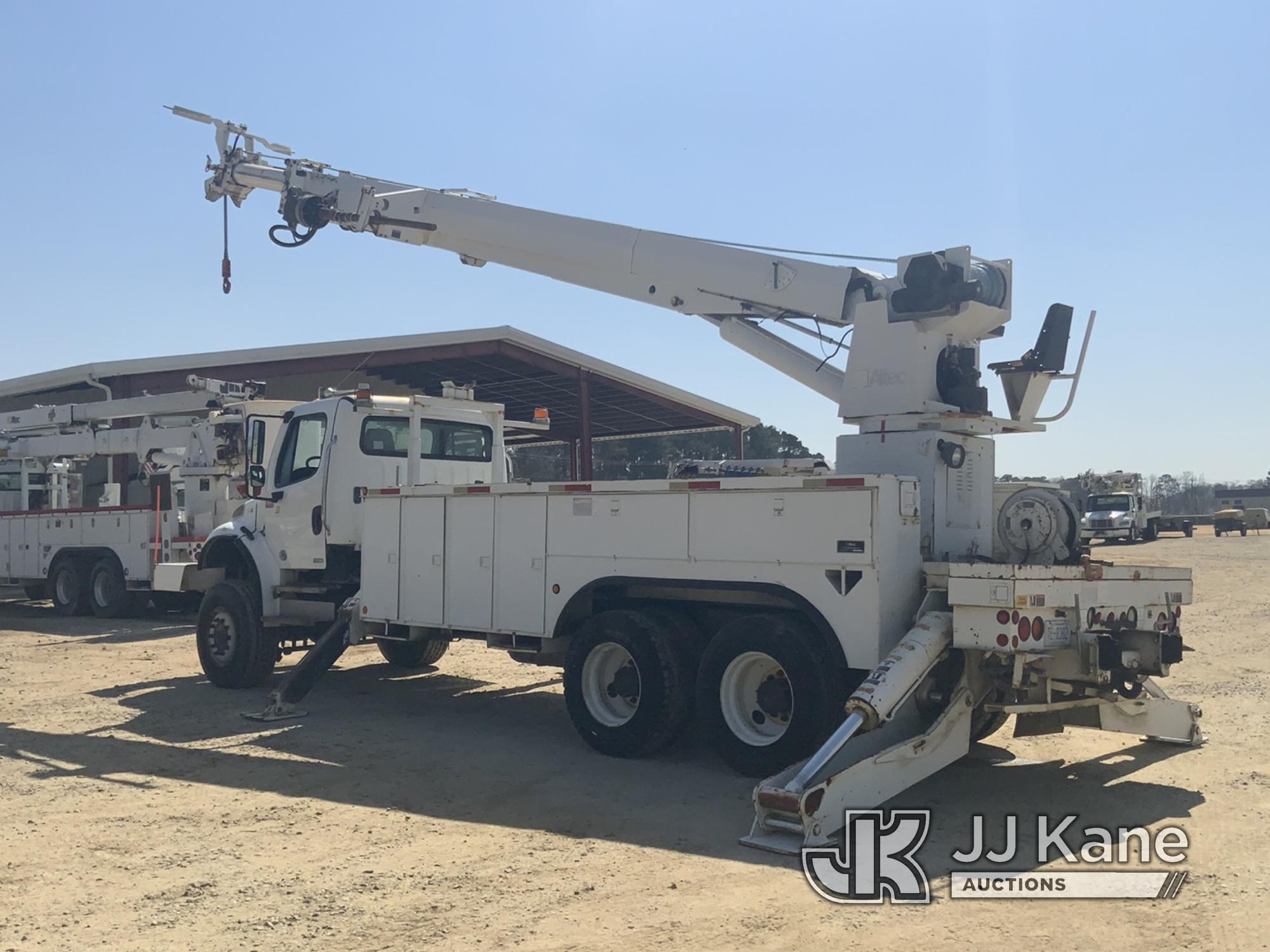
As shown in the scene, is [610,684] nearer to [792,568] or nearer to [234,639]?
[792,568]

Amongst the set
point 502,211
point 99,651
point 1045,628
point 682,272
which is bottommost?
point 99,651

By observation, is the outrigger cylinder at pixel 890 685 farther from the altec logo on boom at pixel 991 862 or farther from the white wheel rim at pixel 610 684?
the white wheel rim at pixel 610 684

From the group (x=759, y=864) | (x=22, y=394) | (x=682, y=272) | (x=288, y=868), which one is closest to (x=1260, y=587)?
(x=682, y=272)

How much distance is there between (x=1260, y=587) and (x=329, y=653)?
2133cm

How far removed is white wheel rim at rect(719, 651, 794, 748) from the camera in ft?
25.4

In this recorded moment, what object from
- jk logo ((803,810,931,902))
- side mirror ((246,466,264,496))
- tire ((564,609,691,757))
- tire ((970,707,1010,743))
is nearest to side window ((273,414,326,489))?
side mirror ((246,466,264,496))

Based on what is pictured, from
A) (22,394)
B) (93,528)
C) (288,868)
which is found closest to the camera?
(288,868)

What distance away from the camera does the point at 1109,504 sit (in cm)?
4516

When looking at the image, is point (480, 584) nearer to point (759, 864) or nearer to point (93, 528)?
point (759, 864)

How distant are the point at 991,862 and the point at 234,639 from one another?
815 centimetres

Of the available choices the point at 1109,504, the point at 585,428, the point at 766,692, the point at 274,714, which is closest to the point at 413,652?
the point at 274,714

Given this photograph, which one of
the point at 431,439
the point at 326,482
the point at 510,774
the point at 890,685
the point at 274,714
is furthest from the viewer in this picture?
the point at 431,439

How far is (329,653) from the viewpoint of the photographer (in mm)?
10492

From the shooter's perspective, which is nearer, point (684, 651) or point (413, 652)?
point (684, 651)
